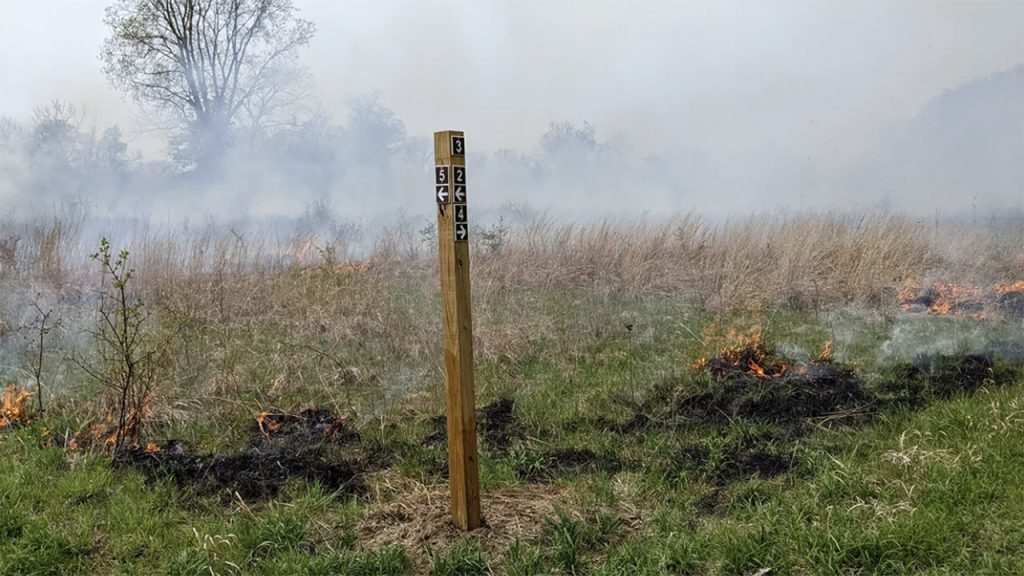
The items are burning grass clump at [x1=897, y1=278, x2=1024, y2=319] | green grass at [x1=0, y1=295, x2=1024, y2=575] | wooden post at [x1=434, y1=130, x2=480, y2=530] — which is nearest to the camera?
green grass at [x1=0, y1=295, x2=1024, y2=575]

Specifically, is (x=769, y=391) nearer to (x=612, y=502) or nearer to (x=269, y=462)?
(x=612, y=502)

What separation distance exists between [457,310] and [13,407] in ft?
11.5

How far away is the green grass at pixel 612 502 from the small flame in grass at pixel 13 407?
16 centimetres

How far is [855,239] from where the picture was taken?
872 centimetres

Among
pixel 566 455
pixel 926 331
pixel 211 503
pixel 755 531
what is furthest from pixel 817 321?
pixel 211 503

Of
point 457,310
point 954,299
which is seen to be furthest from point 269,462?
point 954,299

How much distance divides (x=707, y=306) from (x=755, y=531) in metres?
4.85

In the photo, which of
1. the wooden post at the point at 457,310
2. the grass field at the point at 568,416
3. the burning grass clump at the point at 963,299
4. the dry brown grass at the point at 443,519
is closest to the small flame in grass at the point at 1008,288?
the burning grass clump at the point at 963,299

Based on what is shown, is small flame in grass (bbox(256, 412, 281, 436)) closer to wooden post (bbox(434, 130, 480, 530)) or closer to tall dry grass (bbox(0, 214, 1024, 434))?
tall dry grass (bbox(0, 214, 1024, 434))

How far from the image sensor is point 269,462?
4.29 m

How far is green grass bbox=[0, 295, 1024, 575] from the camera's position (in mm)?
3172

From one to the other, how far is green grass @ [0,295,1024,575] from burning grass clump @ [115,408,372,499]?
0.32 ft

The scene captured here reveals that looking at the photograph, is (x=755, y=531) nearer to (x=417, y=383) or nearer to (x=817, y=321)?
(x=417, y=383)

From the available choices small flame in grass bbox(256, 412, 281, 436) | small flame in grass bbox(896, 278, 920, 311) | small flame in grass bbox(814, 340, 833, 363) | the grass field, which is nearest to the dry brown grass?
the grass field
